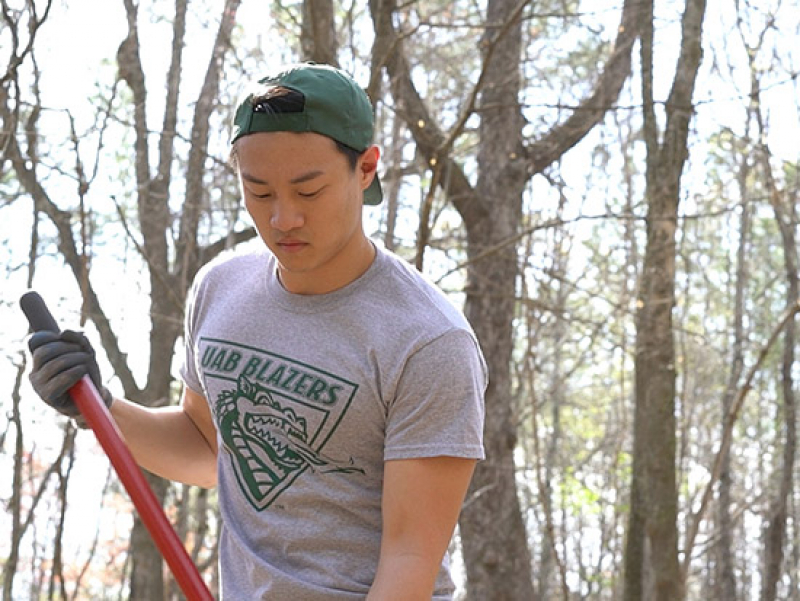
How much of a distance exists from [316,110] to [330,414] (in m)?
0.47

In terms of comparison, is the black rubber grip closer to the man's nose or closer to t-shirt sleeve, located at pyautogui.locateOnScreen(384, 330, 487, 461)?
the man's nose

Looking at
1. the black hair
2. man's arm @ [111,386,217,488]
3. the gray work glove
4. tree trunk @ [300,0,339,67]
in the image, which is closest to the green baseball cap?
the black hair

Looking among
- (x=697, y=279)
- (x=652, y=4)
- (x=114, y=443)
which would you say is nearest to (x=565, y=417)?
(x=697, y=279)

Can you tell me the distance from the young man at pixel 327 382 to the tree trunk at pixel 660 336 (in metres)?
3.20

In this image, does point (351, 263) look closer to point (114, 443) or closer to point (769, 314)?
point (114, 443)

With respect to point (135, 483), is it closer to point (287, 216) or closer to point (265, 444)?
point (265, 444)

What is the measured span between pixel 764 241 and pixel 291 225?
20558 mm

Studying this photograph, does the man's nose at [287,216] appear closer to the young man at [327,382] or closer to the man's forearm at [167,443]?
the young man at [327,382]

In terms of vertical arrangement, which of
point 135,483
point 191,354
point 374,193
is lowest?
point 135,483

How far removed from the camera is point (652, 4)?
17.1ft

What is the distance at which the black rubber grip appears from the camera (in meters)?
2.07

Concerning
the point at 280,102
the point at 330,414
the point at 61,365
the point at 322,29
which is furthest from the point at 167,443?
the point at 322,29

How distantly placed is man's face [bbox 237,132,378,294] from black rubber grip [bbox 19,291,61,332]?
0.52 m

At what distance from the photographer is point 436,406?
173 centimetres
